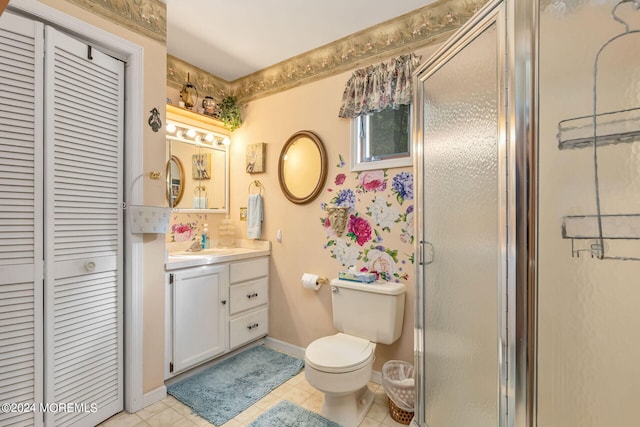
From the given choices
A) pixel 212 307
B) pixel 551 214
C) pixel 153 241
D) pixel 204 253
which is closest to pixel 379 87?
pixel 551 214

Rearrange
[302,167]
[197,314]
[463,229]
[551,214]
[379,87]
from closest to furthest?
1. [551,214]
2. [463,229]
3. [379,87]
4. [197,314]
5. [302,167]

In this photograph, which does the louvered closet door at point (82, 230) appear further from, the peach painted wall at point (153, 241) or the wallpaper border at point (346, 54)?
the wallpaper border at point (346, 54)

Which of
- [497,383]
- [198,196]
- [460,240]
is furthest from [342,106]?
[497,383]

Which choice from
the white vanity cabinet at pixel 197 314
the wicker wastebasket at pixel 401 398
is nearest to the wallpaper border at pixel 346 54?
the white vanity cabinet at pixel 197 314

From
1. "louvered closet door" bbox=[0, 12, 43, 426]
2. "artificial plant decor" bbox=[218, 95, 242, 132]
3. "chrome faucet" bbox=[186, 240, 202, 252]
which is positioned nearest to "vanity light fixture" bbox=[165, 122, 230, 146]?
"artificial plant decor" bbox=[218, 95, 242, 132]

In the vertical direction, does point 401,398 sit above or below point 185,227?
below

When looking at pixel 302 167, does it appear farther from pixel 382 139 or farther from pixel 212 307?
pixel 212 307

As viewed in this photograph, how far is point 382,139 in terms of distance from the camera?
2100 millimetres

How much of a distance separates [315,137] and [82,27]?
1535mm

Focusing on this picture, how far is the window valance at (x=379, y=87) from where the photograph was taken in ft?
6.12

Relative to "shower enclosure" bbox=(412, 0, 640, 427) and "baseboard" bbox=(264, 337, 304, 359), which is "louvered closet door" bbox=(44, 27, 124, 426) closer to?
"baseboard" bbox=(264, 337, 304, 359)

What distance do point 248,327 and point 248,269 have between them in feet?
1.67

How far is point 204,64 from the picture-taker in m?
2.56

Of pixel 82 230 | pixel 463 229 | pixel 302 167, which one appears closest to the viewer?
pixel 463 229
